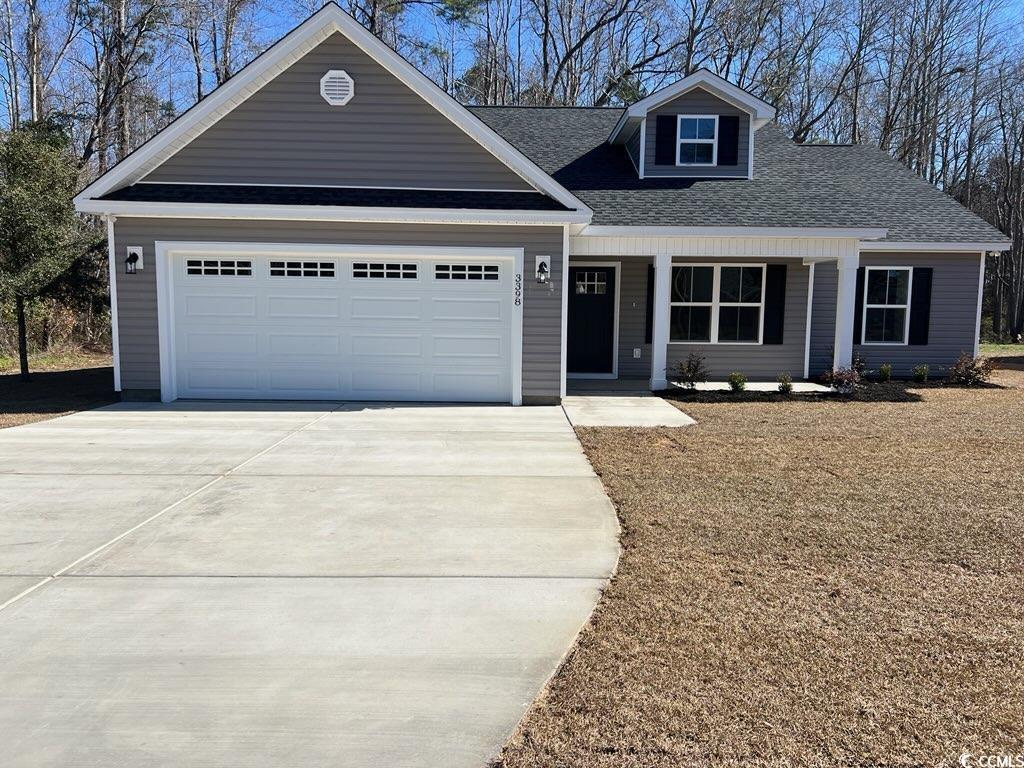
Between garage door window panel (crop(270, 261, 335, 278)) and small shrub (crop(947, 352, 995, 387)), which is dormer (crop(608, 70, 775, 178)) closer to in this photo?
small shrub (crop(947, 352, 995, 387))

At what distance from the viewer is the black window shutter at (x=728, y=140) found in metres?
13.9

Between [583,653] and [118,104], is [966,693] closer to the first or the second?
[583,653]

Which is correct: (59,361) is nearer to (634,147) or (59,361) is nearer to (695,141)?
(634,147)

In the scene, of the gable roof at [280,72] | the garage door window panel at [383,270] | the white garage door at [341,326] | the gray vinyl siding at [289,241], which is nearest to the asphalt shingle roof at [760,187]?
the gray vinyl siding at [289,241]

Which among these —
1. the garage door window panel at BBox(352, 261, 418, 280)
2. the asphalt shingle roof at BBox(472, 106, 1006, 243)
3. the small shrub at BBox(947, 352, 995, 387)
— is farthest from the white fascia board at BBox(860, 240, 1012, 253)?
the garage door window panel at BBox(352, 261, 418, 280)

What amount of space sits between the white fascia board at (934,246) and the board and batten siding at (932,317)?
261 mm

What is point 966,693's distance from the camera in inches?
116

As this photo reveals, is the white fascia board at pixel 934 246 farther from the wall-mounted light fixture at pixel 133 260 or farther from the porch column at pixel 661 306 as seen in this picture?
the wall-mounted light fixture at pixel 133 260

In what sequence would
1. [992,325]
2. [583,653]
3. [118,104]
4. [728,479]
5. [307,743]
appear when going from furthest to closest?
[992,325]
[118,104]
[728,479]
[583,653]
[307,743]

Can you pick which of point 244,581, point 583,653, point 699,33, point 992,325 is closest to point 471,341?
point 244,581

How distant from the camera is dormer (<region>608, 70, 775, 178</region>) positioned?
13.8m

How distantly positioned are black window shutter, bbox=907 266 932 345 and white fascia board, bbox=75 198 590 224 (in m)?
8.29

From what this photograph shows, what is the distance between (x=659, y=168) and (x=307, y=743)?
1315 cm

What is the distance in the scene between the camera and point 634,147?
1477cm
